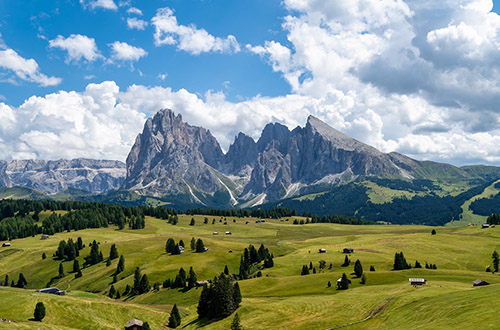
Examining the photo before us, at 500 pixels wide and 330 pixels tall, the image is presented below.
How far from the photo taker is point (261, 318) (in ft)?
267

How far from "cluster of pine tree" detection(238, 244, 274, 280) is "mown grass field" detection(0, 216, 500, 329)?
15.3 ft

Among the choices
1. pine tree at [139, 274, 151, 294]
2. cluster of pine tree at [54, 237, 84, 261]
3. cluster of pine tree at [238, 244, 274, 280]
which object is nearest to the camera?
pine tree at [139, 274, 151, 294]

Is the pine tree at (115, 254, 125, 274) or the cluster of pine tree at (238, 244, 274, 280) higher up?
the cluster of pine tree at (238, 244, 274, 280)

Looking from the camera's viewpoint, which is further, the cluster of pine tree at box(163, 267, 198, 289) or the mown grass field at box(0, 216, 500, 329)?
the cluster of pine tree at box(163, 267, 198, 289)

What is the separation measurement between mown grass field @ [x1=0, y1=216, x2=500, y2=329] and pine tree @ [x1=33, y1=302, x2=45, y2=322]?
1313mm

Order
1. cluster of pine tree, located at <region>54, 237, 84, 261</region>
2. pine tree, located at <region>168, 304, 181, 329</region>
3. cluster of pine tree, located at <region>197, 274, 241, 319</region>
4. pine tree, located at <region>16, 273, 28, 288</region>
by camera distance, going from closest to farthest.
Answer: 1. cluster of pine tree, located at <region>197, 274, 241, 319</region>
2. pine tree, located at <region>168, 304, 181, 329</region>
3. pine tree, located at <region>16, 273, 28, 288</region>
4. cluster of pine tree, located at <region>54, 237, 84, 261</region>

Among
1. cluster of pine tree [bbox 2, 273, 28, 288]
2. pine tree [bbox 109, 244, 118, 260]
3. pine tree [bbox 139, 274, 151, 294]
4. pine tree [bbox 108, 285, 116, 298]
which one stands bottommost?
cluster of pine tree [bbox 2, 273, 28, 288]

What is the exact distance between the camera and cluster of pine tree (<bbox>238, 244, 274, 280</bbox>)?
148413mm

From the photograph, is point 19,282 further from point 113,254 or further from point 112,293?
point 112,293

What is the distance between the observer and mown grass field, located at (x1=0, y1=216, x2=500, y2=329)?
227 ft

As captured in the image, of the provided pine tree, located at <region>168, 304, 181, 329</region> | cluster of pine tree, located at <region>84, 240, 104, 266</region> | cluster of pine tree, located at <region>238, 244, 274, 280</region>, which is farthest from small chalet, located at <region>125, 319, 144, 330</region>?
cluster of pine tree, located at <region>84, 240, 104, 266</region>

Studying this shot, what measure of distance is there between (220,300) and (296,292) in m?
25.5

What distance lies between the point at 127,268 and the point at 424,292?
123921 millimetres

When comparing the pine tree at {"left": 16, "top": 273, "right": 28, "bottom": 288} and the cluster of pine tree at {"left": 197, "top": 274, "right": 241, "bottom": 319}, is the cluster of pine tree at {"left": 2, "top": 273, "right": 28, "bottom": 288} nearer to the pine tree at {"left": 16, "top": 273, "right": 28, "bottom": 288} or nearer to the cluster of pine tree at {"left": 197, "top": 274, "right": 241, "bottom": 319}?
the pine tree at {"left": 16, "top": 273, "right": 28, "bottom": 288}
